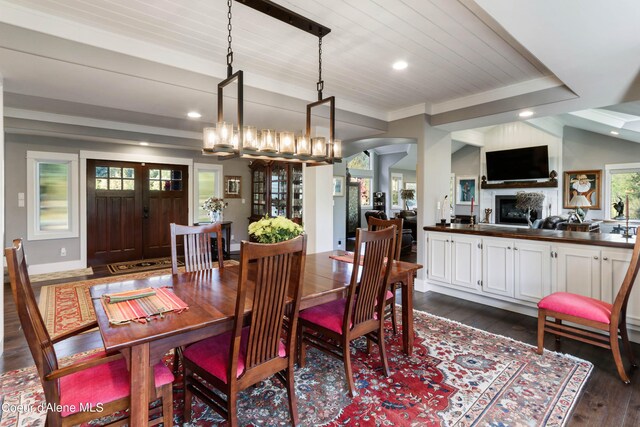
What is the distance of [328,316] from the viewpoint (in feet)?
7.50

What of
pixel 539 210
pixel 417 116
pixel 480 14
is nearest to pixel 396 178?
pixel 539 210

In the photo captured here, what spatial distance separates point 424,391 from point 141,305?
1.84m

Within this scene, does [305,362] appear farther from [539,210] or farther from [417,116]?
[539,210]

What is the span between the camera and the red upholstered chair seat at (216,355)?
1.66 metres

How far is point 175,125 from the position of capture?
4.83m

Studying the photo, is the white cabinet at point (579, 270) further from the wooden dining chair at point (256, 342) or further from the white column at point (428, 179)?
the wooden dining chair at point (256, 342)

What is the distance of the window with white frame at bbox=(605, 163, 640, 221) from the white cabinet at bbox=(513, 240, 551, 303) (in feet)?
17.5

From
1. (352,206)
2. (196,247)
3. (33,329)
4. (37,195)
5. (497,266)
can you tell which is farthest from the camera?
(352,206)

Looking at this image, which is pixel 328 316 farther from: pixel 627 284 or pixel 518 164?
pixel 518 164

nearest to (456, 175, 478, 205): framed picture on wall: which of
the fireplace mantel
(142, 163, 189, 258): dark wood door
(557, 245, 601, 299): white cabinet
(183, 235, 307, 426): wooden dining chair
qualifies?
the fireplace mantel

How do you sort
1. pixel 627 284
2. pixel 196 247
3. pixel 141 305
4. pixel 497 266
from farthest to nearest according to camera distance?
pixel 497 266 < pixel 196 247 < pixel 627 284 < pixel 141 305

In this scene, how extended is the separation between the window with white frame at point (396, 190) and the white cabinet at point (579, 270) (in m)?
8.68

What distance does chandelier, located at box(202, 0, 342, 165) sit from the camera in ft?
7.30

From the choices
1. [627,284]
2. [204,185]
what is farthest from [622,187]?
[204,185]
